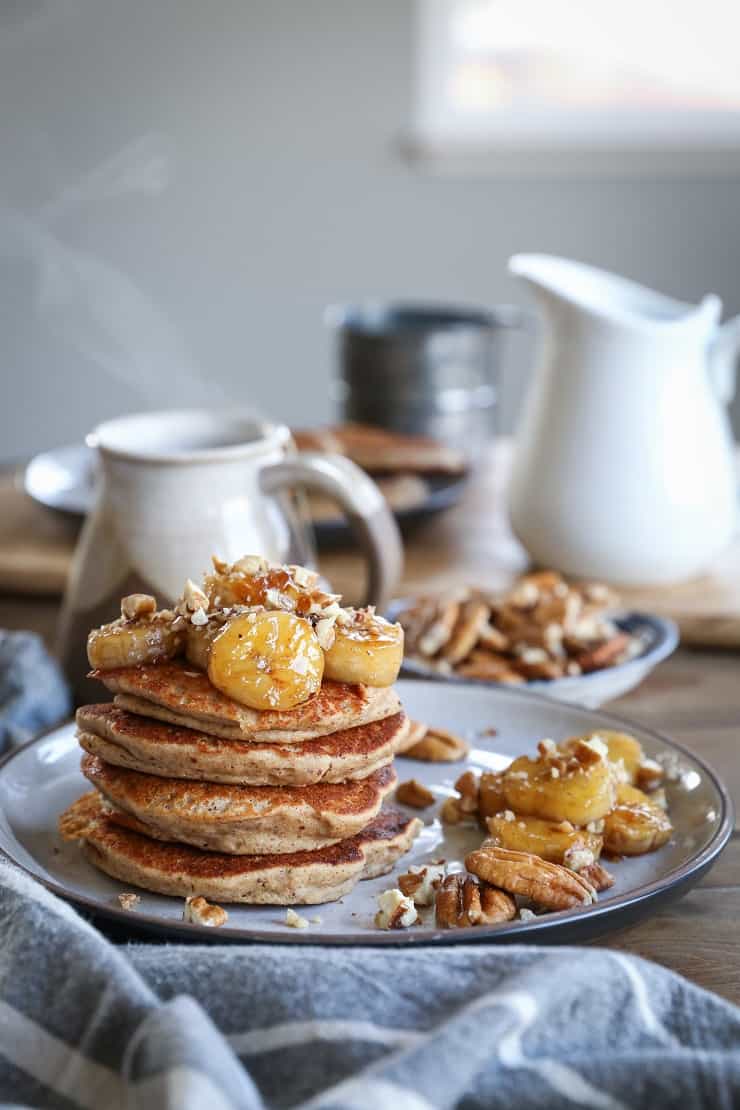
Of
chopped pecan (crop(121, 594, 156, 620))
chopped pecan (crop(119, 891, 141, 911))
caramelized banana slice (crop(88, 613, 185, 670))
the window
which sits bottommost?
chopped pecan (crop(119, 891, 141, 911))

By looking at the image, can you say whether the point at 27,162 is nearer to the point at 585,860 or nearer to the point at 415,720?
the point at 415,720

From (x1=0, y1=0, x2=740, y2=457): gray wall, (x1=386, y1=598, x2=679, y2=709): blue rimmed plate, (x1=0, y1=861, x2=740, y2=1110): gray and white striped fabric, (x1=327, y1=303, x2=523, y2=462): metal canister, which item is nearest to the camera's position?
(x1=0, y1=861, x2=740, y2=1110): gray and white striped fabric

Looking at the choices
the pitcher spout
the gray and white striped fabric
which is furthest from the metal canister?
the gray and white striped fabric

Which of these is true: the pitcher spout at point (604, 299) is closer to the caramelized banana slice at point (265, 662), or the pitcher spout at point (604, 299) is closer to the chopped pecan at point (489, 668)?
the chopped pecan at point (489, 668)

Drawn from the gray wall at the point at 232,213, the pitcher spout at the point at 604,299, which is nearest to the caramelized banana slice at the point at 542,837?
the pitcher spout at the point at 604,299

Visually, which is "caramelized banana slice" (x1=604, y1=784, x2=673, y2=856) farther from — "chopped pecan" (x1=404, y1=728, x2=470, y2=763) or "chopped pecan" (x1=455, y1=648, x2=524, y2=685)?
"chopped pecan" (x1=455, y1=648, x2=524, y2=685)

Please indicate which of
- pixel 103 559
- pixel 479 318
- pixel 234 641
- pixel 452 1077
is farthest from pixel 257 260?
pixel 452 1077

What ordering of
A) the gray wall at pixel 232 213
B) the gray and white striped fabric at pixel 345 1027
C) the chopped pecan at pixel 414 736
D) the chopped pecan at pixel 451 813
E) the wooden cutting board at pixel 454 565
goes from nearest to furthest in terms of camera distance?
the gray and white striped fabric at pixel 345 1027, the chopped pecan at pixel 451 813, the chopped pecan at pixel 414 736, the wooden cutting board at pixel 454 565, the gray wall at pixel 232 213
